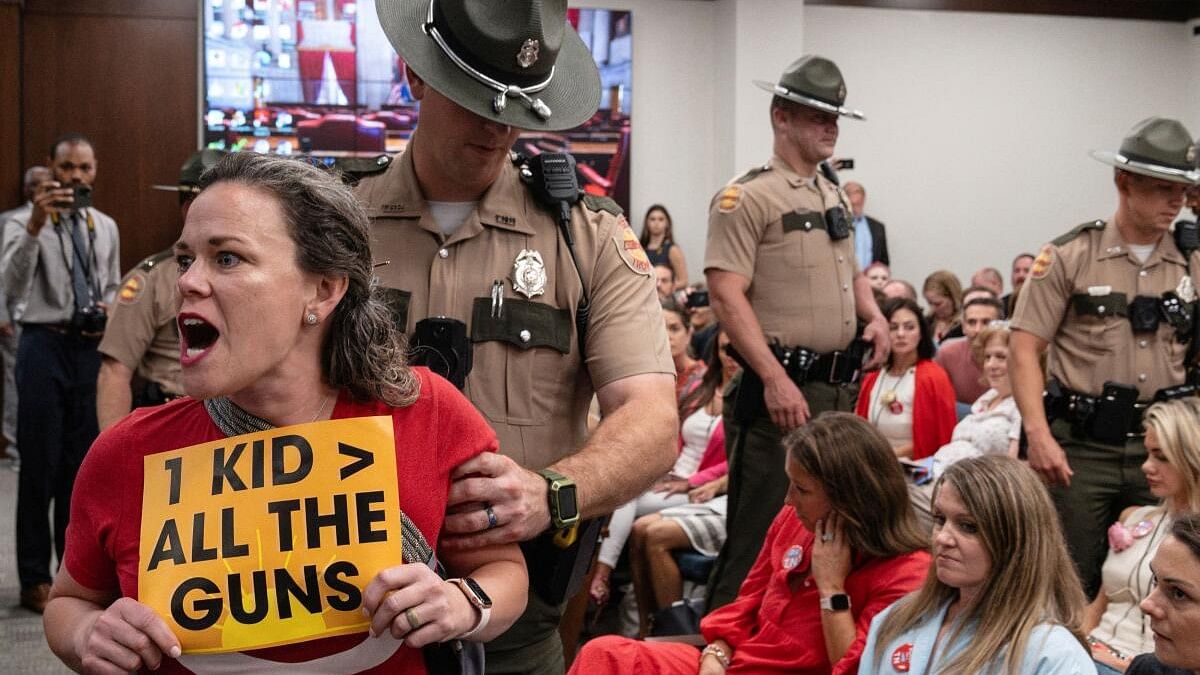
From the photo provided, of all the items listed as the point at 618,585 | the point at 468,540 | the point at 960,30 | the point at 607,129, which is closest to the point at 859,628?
the point at 468,540

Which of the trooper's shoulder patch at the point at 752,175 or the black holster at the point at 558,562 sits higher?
the trooper's shoulder patch at the point at 752,175

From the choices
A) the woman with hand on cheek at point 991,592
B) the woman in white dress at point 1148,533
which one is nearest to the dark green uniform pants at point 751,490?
the woman in white dress at point 1148,533

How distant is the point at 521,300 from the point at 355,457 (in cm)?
55

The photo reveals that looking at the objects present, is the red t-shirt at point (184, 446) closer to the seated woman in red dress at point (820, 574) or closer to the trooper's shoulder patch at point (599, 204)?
the trooper's shoulder patch at point (599, 204)

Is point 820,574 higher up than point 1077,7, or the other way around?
point 1077,7

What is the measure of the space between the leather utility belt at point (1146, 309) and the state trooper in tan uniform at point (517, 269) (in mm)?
2255

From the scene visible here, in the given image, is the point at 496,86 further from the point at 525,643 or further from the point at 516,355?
the point at 525,643

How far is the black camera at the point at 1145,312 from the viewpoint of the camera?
3814 millimetres

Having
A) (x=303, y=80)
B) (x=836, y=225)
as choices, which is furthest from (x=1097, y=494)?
(x=303, y=80)

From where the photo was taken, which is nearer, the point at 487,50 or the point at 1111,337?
the point at 487,50

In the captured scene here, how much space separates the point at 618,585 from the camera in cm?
525

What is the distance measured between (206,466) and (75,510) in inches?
6.3

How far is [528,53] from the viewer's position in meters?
1.88

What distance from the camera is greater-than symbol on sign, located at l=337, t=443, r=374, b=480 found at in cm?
144
